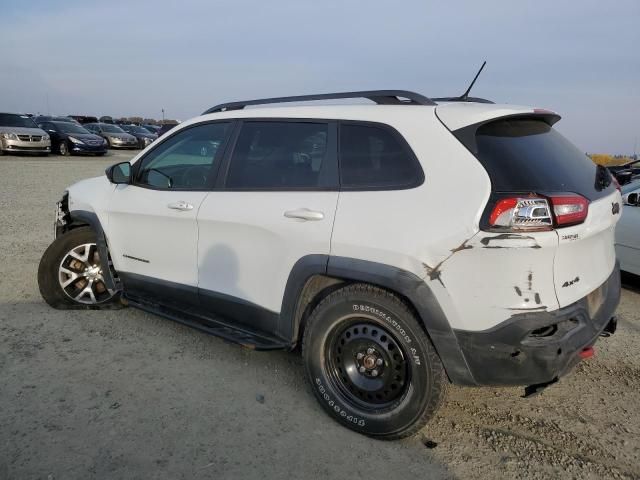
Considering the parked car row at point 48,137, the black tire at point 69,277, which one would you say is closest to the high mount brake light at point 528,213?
the black tire at point 69,277

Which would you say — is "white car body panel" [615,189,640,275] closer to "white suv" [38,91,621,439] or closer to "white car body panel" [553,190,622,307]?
"white suv" [38,91,621,439]

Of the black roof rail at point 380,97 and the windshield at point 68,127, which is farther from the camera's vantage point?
the windshield at point 68,127

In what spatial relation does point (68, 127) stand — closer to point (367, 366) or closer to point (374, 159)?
point (374, 159)

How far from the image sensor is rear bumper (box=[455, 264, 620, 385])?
2.38 metres

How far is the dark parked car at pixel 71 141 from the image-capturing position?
22469 millimetres

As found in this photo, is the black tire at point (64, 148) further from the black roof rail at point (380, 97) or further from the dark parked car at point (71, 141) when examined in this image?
the black roof rail at point (380, 97)

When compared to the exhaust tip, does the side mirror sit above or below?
above

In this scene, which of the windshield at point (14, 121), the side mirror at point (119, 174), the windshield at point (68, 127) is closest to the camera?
the side mirror at point (119, 174)

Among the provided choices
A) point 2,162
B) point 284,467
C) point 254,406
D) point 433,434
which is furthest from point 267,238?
point 2,162

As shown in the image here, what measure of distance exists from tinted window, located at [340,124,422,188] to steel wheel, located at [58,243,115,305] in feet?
8.58

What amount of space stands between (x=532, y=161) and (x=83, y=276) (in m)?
3.73

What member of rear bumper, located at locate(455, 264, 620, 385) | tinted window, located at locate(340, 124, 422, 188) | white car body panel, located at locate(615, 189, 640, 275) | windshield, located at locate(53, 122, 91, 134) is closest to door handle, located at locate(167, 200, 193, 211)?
tinted window, located at locate(340, 124, 422, 188)

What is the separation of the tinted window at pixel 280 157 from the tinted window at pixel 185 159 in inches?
9.5

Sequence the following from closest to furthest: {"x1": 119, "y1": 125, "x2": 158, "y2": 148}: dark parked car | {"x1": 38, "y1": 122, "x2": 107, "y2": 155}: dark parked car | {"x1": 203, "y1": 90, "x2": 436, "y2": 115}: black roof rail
A: {"x1": 203, "y1": 90, "x2": 436, "y2": 115}: black roof rail
{"x1": 38, "y1": 122, "x2": 107, "y2": 155}: dark parked car
{"x1": 119, "y1": 125, "x2": 158, "y2": 148}: dark parked car
